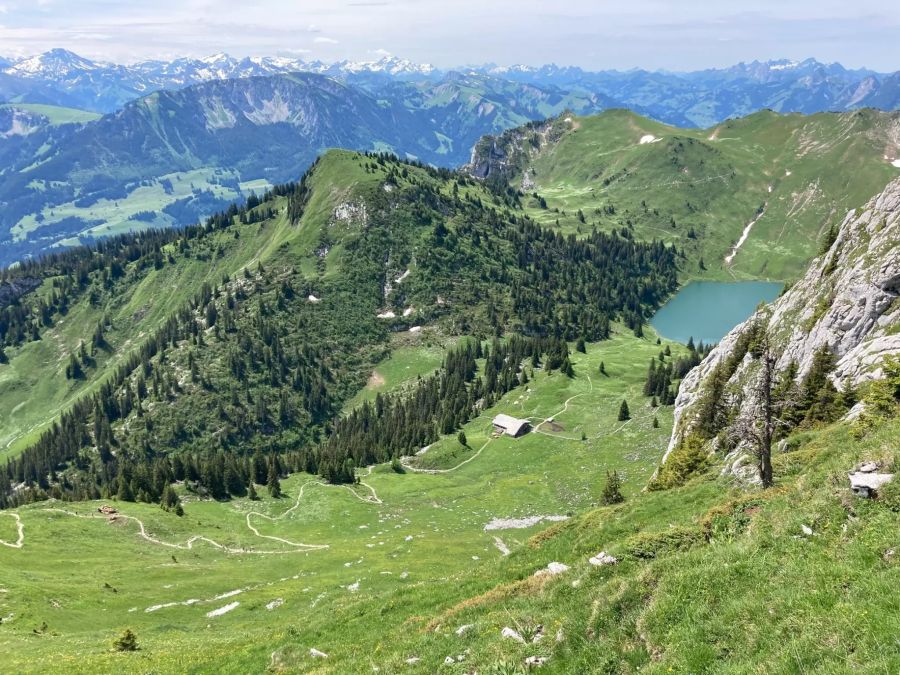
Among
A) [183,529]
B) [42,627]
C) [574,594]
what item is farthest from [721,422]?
[183,529]

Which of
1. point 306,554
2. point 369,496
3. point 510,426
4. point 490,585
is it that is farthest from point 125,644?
point 510,426

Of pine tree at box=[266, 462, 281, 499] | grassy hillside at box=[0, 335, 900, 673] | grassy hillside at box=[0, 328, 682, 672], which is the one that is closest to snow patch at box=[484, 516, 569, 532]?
grassy hillside at box=[0, 335, 900, 673]

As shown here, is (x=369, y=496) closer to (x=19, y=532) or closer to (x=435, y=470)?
(x=435, y=470)

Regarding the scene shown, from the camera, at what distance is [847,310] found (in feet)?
203

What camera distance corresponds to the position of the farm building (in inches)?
5032

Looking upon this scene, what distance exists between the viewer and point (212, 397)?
193m

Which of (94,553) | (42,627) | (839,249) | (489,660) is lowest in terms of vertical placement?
(94,553)

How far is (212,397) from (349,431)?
57.9m

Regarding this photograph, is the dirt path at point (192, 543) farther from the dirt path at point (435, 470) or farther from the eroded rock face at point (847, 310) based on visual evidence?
the eroded rock face at point (847, 310)

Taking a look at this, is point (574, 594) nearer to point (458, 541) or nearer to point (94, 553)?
point (458, 541)

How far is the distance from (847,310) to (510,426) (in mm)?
77588

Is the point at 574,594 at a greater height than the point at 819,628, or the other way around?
the point at 819,628

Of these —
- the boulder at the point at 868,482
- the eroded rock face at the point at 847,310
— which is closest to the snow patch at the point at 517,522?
the eroded rock face at the point at 847,310

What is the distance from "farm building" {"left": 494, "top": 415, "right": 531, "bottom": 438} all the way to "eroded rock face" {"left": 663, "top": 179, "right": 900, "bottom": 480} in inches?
1798
